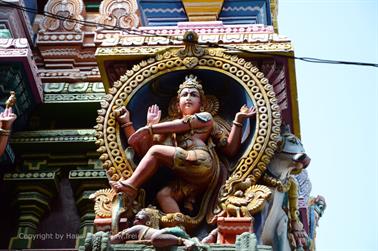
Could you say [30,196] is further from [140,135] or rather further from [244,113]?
[244,113]

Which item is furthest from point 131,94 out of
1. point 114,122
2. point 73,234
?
point 73,234

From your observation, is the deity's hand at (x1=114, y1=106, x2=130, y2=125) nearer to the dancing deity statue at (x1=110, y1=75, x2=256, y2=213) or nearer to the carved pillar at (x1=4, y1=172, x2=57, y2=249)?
the dancing deity statue at (x1=110, y1=75, x2=256, y2=213)

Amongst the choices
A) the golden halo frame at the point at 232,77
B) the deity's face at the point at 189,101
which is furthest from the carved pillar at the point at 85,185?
the deity's face at the point at 189,101

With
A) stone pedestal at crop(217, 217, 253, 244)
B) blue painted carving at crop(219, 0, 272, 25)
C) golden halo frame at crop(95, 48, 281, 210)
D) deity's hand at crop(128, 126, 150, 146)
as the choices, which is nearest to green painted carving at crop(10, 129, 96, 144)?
golden halo frame at crop(95, 48, 281, 210)

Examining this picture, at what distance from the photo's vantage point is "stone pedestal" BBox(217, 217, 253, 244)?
6246mm

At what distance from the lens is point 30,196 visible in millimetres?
7441

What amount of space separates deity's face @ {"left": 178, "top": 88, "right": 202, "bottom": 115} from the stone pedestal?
915 millimetres

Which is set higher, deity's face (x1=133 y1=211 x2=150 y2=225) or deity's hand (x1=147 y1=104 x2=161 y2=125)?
deity's hand (x1=147 y1=104 x2=161 y2=125)

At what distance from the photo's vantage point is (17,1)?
8.05 metres

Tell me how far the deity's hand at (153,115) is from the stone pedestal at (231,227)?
0.89 m

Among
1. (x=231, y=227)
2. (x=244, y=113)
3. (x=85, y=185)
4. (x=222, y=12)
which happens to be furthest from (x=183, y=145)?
(x=222, y=12)

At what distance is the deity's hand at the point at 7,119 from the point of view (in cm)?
706

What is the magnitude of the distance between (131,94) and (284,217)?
1.35 meters

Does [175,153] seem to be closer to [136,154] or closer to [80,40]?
[136,154]
